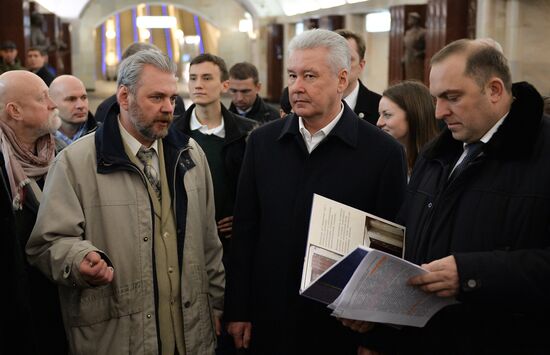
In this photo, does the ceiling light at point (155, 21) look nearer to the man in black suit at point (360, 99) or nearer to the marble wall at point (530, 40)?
the marble wall at point (530, 40)

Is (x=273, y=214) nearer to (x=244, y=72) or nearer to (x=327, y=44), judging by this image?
(x=327, y=44)

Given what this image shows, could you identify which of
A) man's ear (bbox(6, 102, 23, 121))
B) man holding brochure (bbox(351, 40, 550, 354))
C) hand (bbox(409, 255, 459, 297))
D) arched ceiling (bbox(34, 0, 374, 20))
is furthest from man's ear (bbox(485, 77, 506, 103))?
arched ceiling (bbox(34, 0, 374, 20))

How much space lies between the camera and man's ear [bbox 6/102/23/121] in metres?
3.45

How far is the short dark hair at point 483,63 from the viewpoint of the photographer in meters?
2.39

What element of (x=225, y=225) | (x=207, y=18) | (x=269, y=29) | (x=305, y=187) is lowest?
(x=225, y=225)

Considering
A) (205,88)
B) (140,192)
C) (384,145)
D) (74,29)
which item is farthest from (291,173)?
(74,29)

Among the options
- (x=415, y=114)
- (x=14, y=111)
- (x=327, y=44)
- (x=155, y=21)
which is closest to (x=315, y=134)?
(x=327, y=44)

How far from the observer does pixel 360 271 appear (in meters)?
2.20

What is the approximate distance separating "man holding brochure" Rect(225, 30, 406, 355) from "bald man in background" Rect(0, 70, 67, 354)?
83 centimetres

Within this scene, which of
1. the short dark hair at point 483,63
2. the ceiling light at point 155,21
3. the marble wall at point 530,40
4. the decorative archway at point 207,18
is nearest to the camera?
the short dark hair at point 483,63

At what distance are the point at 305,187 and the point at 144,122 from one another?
70 centimetres

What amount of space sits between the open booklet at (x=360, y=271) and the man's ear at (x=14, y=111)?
167 cm

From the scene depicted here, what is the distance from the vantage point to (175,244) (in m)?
3.02

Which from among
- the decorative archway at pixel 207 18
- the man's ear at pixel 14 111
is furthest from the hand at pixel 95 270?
the decorative archway at pixel 207 18
